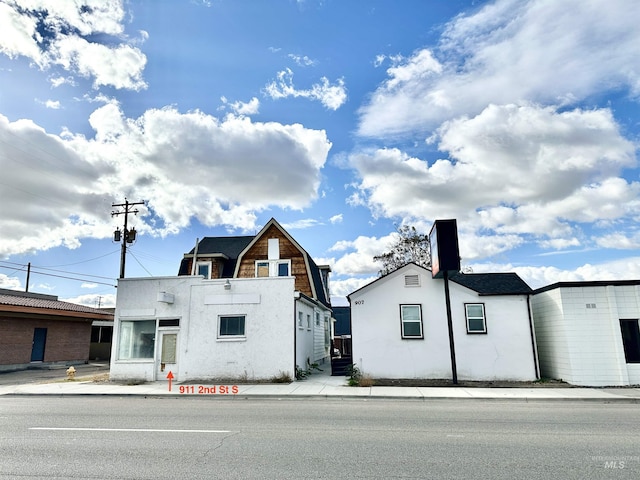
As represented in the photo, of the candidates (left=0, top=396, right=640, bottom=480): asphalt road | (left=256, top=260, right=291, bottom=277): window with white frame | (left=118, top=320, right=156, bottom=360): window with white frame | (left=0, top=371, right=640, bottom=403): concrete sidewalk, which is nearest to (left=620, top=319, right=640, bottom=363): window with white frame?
(left=0, top=371, right=640, bottom=403): concrete sidewalk

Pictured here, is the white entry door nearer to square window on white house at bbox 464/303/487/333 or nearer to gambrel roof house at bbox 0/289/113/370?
gambrel roof house at bbox 0/289/113/370

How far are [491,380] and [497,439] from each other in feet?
34.1

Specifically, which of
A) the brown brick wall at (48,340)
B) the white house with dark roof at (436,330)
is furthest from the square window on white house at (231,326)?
the brown brick wall at (48,340)

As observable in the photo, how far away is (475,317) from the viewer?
58.0ft

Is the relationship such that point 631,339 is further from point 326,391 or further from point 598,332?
point 326,391

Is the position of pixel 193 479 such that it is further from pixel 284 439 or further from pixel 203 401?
pixel 203 401

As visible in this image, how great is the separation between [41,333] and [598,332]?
103 ft

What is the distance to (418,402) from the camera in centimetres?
1276

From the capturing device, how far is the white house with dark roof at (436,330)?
17234 millimetres

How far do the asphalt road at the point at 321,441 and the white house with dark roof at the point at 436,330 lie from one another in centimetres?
525

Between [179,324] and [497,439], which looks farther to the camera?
[179,324]

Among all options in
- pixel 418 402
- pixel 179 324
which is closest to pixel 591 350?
pixel 418 402

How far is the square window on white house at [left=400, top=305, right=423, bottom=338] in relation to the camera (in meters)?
17.8

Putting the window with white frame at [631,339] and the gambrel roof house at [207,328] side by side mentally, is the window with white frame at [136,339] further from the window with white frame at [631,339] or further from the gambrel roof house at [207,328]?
the window with white frame at [631,339]
